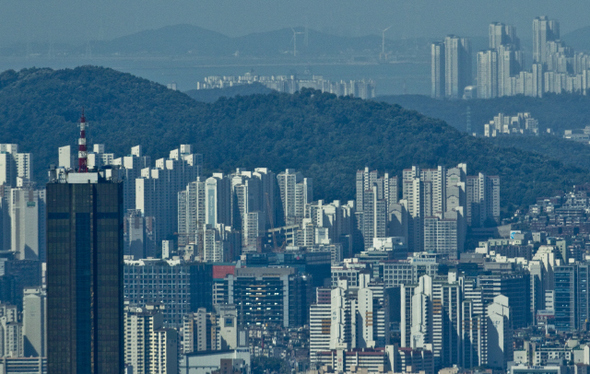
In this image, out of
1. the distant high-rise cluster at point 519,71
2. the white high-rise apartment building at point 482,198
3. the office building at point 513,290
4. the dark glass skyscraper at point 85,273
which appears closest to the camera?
the dark glass skyscraper at point 85,273

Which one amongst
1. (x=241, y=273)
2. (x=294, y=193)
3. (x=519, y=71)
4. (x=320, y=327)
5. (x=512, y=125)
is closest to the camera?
(x=320, y=327)

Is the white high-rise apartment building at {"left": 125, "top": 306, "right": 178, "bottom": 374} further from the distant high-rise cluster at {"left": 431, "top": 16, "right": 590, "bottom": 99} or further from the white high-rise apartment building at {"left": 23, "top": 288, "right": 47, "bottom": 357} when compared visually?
the distant high-rise cluster at {"left": 431, "top": 16, "right": 590, "bottom": 99}

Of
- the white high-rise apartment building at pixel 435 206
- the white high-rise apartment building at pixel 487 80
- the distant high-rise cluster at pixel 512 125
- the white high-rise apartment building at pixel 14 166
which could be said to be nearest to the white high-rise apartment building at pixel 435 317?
the white high-rise apartment building at pixel 435 206

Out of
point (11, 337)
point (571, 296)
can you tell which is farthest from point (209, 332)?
point (571, 296)

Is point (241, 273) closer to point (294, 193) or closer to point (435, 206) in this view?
point (435, 206)

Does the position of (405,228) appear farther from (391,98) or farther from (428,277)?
(391,98)

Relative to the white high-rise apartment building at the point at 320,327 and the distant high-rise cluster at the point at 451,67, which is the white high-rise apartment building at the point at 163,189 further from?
the distant high-rise cluster at the point at 451,67

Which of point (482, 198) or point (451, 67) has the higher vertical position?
point (451, 67)
